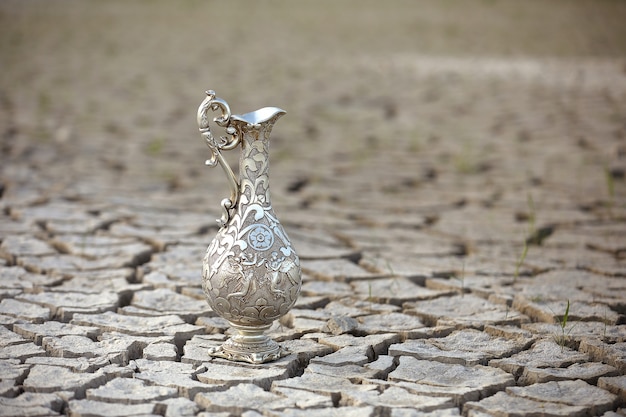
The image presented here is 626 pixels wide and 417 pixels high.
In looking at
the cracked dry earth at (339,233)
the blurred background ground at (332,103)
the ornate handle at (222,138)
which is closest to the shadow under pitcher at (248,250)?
the ornate handle at (222,138)

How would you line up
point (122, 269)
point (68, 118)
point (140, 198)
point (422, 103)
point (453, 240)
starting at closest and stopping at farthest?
point (122, 269)
point (453, 240)
point (140, 198)
point (68, 118)
point (422, 103)

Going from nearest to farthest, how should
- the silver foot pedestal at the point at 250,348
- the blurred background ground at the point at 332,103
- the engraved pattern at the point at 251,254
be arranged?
1. the engraved pattern at the point at 251,254
2. the silver foot pedestal at the point at 250,348
3. the blurred background ground at the point at 332,103

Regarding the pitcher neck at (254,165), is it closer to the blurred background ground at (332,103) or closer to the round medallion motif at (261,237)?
the round medallion motif at (261,237)

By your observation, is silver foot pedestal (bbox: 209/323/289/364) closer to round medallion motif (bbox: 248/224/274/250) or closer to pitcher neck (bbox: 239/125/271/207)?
round medallion motif (bbox: 248/224/274/250)

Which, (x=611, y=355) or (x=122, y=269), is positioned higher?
(x=122, y=269)

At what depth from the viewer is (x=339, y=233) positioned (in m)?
4.20

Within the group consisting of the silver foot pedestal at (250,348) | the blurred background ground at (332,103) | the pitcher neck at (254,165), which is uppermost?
the blurred background ground at (332,103)

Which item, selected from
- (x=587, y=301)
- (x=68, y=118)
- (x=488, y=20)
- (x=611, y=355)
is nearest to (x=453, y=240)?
(x=587, y=301)

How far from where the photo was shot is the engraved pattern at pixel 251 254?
92.7 inches

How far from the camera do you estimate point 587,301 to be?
316cm

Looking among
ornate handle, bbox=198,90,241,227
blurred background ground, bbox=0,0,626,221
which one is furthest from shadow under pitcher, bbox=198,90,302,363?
blurred background ground, bbox=0,0,626,221

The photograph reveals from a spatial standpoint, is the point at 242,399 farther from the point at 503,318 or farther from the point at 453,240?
the point at 453,240

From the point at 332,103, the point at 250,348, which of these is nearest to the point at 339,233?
the point at 250,348

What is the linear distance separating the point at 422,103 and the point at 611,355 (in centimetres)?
578
